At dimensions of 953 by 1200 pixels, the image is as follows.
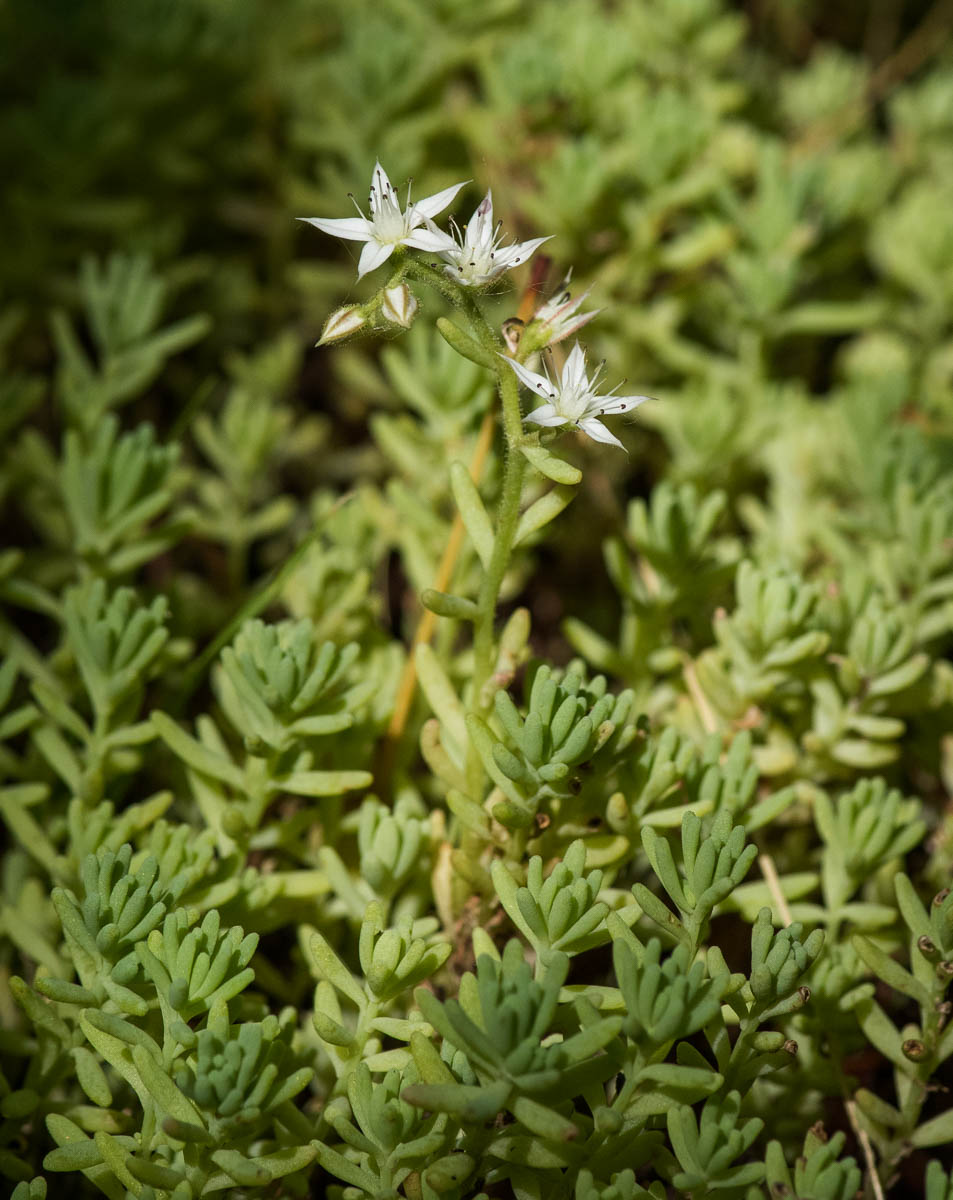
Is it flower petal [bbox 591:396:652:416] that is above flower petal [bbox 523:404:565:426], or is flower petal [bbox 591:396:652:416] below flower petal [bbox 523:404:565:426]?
below

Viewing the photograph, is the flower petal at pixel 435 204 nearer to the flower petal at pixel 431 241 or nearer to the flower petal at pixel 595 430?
the flower petal at pixel 431 241

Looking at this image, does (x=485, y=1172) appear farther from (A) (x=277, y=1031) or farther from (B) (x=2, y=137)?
(B) (x=2, y=137)

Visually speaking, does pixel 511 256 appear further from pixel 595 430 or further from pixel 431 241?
pixel 595 430

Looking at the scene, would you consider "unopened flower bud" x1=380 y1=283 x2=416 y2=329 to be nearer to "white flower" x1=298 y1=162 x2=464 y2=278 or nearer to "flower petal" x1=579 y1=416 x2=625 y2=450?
"white flower" x1=298 y1=162 x2=464 y2=278

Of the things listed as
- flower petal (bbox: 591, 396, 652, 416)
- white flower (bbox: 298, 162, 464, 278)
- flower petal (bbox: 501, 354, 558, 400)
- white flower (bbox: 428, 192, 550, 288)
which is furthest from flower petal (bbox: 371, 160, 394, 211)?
flower petal (bbox: 591, 396, 652, 416)

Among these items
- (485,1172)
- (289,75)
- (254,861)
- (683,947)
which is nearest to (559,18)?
(289,75)

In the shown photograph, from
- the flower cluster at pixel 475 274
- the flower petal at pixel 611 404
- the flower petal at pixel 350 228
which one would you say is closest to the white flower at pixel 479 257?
the flower cluster at pixel 475 274
